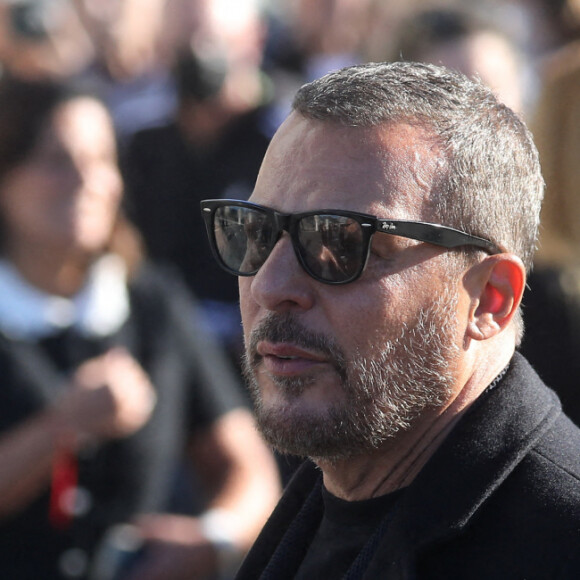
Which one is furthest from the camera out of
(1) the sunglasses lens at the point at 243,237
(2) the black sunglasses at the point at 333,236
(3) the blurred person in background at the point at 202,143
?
(3) the blurred person in background at the point at 202,143

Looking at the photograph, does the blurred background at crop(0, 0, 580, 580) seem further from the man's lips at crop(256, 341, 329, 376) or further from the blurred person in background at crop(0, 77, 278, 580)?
the man's lips at crop(256, 341, 329, 376)

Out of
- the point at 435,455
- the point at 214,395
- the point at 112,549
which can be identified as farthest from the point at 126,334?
the point at 435,455

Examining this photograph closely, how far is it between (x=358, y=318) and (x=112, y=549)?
1.86 m

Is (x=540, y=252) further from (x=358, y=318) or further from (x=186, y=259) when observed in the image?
(x=186, y=259)

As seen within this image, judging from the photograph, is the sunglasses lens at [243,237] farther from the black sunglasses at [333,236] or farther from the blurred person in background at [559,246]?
the blurred person in background at [559,246]

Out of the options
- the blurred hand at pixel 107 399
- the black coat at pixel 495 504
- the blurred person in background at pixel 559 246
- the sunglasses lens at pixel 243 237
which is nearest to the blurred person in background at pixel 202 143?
the blurred hand at pixel 107 399

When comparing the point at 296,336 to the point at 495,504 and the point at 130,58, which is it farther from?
the point at 130,58

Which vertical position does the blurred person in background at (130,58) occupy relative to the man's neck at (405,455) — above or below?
below

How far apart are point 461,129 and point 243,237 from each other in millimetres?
523

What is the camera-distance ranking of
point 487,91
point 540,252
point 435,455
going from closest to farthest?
point 435,455 → point 487,91 → point 540,252

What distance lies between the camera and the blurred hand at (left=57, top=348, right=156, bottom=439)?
139 inches

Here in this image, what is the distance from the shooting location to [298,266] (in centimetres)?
214

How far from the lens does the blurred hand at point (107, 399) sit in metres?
3.53

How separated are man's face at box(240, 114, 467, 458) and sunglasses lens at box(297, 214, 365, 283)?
1.0 inches
